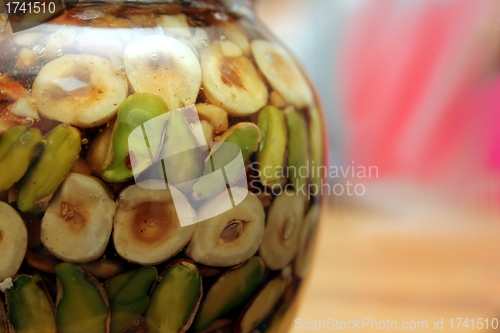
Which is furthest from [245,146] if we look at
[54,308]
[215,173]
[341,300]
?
[341,300]

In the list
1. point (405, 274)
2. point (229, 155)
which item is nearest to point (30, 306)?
point (229, 155)

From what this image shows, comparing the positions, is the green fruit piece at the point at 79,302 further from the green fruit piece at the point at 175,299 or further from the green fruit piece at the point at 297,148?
the green fruit piece at the point at 297,148

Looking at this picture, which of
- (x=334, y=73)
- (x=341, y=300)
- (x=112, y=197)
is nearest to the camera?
(x=112, y=197)

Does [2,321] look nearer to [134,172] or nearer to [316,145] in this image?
[134,172]

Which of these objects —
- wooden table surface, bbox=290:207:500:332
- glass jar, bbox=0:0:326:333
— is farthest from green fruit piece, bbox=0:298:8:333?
wooden table surface, bbox=290:207:500:332

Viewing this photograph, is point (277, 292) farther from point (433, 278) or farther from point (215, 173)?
point (433, 278)

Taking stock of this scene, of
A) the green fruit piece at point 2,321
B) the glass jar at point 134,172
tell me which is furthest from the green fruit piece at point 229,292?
the green fruit piece at point 2,321
